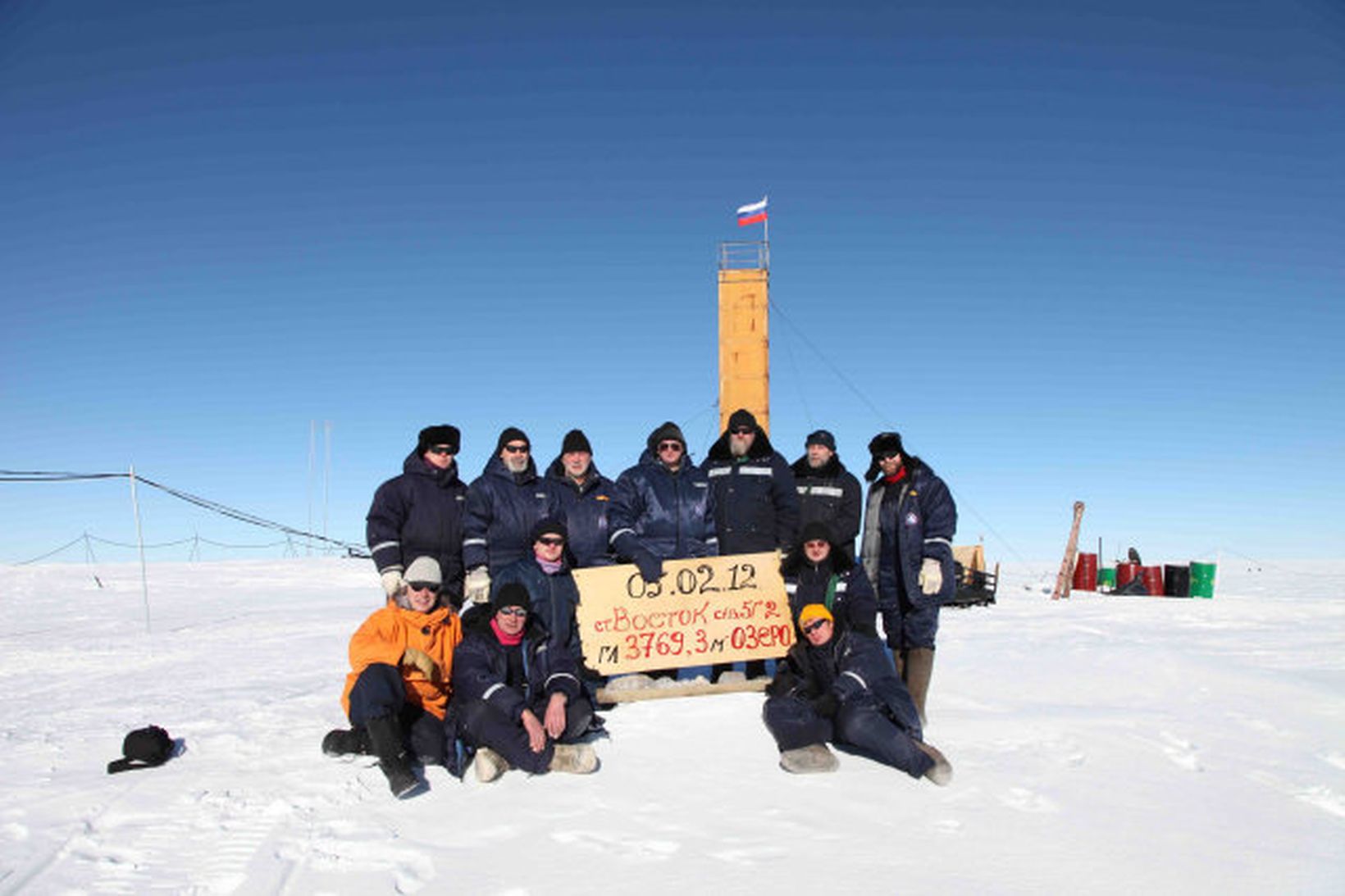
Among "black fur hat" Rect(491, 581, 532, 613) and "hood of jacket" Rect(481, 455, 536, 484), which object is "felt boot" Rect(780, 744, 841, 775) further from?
"hood of jacket" Rect(481, 455, 536, 484)

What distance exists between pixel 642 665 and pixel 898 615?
1.88 m

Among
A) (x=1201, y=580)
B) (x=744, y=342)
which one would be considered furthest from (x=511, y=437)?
(x=1201, y=580)

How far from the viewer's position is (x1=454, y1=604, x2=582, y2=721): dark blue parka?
4344 millimetres

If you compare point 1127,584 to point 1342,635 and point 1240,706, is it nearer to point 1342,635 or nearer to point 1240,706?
point 1342,635

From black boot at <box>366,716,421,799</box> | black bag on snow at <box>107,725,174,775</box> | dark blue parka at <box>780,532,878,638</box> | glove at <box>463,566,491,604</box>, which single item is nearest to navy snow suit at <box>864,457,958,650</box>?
dark blue parka at <box>780,532,878,638</box>

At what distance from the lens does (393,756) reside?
4051 mm

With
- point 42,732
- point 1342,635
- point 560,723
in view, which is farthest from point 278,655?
point 1342,635

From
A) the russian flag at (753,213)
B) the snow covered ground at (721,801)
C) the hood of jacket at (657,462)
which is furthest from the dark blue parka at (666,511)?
the russian flag at (753,213)

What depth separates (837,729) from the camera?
4.53m

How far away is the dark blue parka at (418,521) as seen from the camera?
5.46 meters

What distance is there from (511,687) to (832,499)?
9.75 ft

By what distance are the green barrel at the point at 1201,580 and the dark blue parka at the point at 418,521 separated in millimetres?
17181

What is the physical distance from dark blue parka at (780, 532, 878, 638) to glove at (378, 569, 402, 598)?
8.74 feet

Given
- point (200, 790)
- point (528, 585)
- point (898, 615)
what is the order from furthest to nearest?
1. point (898, 615)
2. point (528, 585)
3. point (200, 790)
